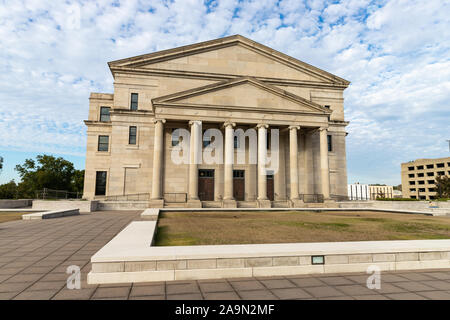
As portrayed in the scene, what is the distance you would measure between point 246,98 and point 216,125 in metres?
4.69

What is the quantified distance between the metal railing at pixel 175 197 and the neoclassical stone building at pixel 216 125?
4.6 inches

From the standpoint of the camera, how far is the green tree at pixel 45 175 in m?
57.9

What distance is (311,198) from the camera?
3531 centimetres

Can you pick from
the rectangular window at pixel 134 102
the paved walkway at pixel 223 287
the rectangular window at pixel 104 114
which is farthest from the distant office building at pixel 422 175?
the paved walkway at pixel 223 287

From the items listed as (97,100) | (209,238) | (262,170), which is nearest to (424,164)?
(262,170)

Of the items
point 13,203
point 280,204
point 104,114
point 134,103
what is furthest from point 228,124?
point 13,203

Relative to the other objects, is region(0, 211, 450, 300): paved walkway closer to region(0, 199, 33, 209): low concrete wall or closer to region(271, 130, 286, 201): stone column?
region(0, 199, 33, 209): low concrete wall

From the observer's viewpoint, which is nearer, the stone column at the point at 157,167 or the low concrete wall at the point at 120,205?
the low concrete wall at the point at 120,205

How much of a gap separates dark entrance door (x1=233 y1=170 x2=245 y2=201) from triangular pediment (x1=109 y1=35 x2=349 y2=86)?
1296 centimetres

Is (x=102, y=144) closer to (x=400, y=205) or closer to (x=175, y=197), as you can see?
(x=175, y=197)

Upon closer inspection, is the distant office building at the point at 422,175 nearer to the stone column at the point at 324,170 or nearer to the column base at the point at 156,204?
the stone column at the point at 324,170

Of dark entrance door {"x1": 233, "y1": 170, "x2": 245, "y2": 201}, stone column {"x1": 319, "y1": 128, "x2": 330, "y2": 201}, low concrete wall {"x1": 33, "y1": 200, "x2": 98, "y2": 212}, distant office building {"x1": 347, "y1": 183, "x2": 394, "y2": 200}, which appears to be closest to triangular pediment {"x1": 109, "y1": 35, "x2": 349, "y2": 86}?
stone column {"x1": 319, "y1": 128, "x2": 330, "y2": 201}
